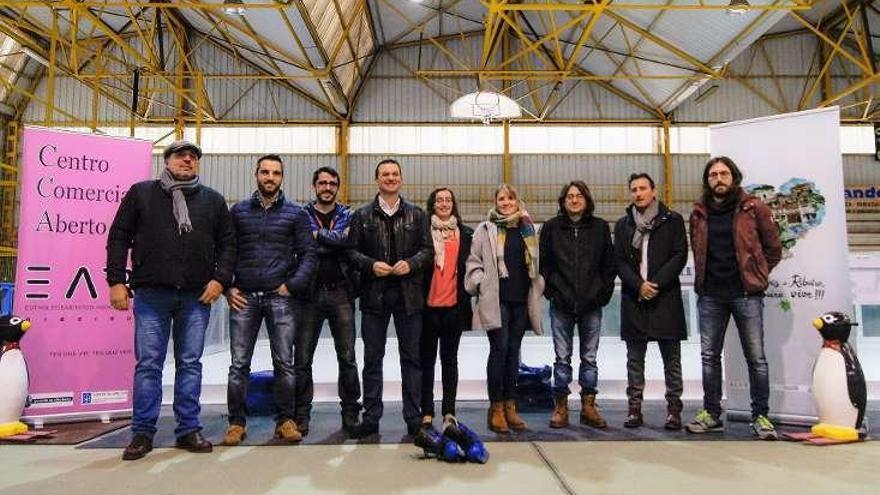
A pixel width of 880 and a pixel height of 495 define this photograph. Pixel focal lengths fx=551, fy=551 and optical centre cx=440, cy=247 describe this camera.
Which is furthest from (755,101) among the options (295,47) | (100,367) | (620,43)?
(100,367)

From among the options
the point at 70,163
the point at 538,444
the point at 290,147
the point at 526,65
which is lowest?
the point at 538,444

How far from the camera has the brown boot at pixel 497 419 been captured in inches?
115

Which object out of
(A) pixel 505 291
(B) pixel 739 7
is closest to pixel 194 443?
(A) pixel 505 291

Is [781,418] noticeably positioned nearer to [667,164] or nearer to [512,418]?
[512,418]

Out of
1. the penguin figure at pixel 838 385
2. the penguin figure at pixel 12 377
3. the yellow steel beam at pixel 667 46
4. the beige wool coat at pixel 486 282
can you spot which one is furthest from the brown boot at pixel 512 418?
the yellow steel beam at pixel 667 46

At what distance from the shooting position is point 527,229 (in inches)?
121

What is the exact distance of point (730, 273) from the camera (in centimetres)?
293

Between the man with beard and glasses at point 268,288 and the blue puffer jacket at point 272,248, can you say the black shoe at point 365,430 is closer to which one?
the man with beard and glasses at point 268,288

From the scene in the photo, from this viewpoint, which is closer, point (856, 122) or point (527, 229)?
point (527, 229)

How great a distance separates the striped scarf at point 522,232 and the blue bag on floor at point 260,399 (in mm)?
1654

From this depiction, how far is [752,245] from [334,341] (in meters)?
2.25

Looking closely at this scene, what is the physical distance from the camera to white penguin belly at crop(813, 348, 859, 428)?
108 inches

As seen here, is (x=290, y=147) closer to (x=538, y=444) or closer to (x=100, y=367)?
(x=100, y=367)

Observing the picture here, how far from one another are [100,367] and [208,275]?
4.31 feet
